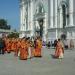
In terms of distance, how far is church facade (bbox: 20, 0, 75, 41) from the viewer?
45.1m

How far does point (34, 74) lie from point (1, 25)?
98.4m

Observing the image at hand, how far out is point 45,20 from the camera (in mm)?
52938

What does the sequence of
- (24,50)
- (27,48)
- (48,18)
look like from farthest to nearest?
(48,18)
(27,48)
(24,50)

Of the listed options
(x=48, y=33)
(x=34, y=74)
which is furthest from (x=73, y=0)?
(x=34, y=74)

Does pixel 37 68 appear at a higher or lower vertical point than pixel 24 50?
lower

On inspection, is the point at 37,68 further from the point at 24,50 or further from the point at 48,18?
the point at 48,18

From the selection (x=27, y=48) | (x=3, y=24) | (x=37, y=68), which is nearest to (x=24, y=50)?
(x=27, y=48)

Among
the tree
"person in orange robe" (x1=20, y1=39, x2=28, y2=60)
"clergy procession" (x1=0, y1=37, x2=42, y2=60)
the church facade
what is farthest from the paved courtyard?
the tree

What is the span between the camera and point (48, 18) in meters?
52.0

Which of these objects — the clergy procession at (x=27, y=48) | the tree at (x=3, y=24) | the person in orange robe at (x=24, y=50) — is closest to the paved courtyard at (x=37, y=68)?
the person in orange robe at (x=24, y=50)

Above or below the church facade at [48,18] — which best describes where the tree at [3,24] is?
above

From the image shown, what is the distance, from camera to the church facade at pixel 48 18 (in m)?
45.1

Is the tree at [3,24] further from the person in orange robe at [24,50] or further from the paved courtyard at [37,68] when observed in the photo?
the paved courtyard at [37,68]

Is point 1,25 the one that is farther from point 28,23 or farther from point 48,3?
point 48,3
